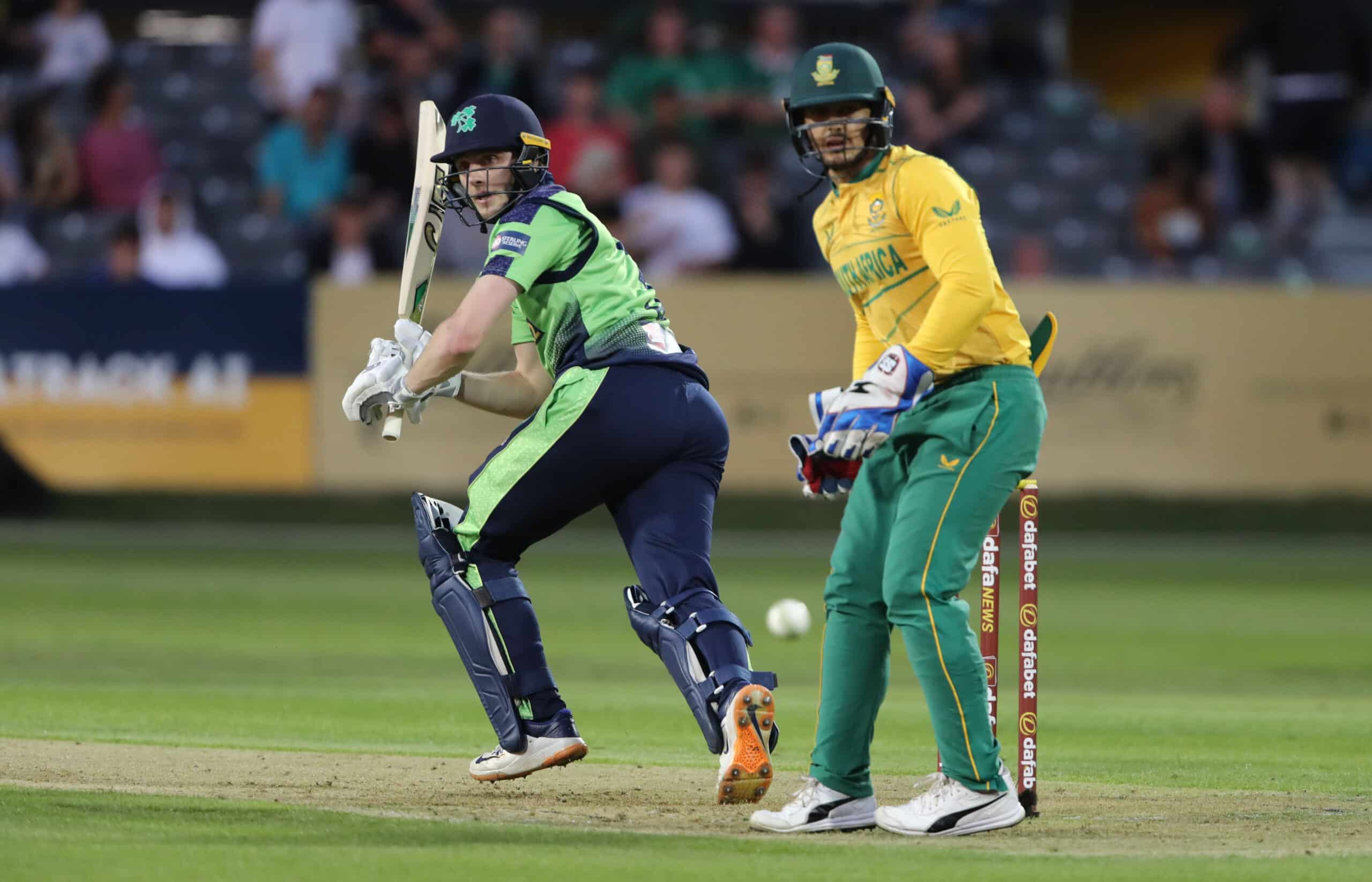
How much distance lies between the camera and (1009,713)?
29.8ft

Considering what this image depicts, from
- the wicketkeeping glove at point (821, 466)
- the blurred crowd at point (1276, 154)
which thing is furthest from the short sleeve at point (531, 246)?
the blurred crowd at point (1276, 154)

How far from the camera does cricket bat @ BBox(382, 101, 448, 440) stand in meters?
6.52

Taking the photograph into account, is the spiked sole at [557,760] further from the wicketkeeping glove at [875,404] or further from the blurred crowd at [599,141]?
the blurred crowd at [599,141]

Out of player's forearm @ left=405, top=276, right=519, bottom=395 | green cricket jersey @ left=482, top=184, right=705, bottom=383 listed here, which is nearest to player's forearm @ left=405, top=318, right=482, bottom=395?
player's forearm @ left=405, top=276, right=519, bottom=395

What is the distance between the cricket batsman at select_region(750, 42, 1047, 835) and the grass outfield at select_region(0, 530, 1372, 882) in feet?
0.65

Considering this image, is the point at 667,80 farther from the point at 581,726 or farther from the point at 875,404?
the point at 875,404

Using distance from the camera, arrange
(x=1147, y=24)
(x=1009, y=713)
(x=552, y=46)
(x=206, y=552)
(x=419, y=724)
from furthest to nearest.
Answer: (x=1147, y=24) → (x=552, y=46) → (x=206, y=552) → (x=1009, y=713) → (x=419, y=724)

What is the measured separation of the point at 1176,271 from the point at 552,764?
45.5 feet

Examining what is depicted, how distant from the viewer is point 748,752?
575 cm

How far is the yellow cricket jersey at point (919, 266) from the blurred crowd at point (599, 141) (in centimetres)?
1197

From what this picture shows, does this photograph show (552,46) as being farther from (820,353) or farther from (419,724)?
(419,724)

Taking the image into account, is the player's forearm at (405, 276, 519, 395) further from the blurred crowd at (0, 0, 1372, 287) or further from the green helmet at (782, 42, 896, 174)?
the blurred crowd at (0, 0, 1372, 287)

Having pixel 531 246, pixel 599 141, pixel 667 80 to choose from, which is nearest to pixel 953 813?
pixel 531 246

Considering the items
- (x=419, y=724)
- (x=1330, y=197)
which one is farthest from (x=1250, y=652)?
(x=1330, y=197)
